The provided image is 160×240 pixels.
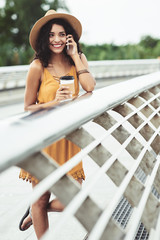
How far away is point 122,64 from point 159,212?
18.0 m

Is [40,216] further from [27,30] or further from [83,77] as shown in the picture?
[27,30]

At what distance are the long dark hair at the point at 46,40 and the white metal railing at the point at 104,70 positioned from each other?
29.3 ft

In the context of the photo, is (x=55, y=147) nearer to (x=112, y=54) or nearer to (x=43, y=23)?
(x=43, y=23)

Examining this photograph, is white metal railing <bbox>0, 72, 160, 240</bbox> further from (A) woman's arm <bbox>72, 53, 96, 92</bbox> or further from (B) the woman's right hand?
(A) woman's arm <bbox>72, 53, 96, 92</bbox>

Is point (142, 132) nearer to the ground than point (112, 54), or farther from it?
farther from it

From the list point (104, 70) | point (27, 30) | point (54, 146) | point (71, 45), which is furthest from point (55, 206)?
point (27, 30)

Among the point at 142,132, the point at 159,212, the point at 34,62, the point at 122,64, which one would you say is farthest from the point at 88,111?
the point at 122,64

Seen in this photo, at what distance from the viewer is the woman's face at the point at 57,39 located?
8.66 feet

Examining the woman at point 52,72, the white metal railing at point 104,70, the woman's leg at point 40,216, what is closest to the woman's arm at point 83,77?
the woman at point 52,72

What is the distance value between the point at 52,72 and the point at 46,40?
26 cm

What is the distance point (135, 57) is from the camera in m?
45.2

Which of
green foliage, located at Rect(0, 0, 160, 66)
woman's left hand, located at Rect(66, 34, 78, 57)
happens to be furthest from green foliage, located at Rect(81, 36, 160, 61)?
woman's left hand, located at Rect(66, 34, 78, 57)

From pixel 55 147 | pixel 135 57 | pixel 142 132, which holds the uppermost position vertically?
pixel 142 132

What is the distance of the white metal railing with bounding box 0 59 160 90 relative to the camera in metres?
11.9
